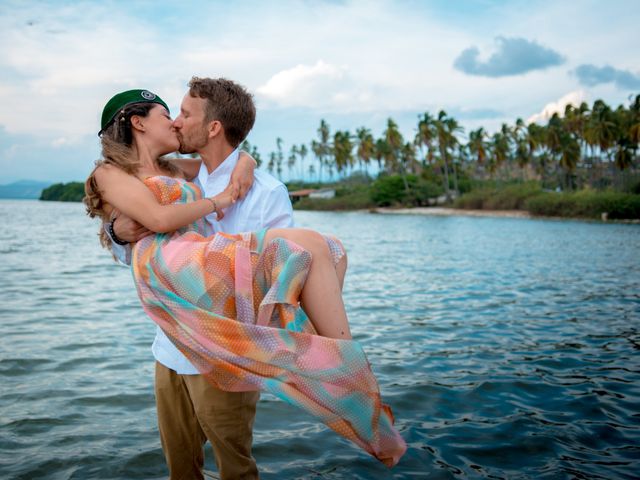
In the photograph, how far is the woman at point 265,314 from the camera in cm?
242

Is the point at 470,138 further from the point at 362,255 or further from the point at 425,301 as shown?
the point at 425,301

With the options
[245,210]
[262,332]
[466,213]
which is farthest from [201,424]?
[466,213]

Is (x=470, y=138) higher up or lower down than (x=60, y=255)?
higher up

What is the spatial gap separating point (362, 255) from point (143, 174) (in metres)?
21.6

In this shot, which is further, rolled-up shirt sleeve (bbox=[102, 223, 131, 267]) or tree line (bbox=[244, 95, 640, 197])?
tree line (bbox=[244, 95, 640, 197])

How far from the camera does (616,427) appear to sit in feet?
17.2

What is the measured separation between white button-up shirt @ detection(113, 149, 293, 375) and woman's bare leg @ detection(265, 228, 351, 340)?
37 cm

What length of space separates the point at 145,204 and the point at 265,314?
2.21 ft

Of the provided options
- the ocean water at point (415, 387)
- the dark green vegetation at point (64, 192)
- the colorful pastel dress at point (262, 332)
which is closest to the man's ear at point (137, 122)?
the colorful pastel dress at point (262, 332)

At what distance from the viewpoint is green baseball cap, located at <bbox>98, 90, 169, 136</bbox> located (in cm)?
282

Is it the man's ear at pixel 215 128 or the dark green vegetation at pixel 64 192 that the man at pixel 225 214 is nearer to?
the man's ear at pixel 215 128

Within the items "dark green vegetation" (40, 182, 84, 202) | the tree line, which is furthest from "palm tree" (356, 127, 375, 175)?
"dark green vegetation" (40, 182, 84, 202)

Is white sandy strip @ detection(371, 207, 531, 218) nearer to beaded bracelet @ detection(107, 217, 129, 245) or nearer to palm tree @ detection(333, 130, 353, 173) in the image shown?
palm tree @ detection(333, 130, 353, 173)

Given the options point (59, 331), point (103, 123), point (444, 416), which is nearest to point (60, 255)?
point (59, 331)
